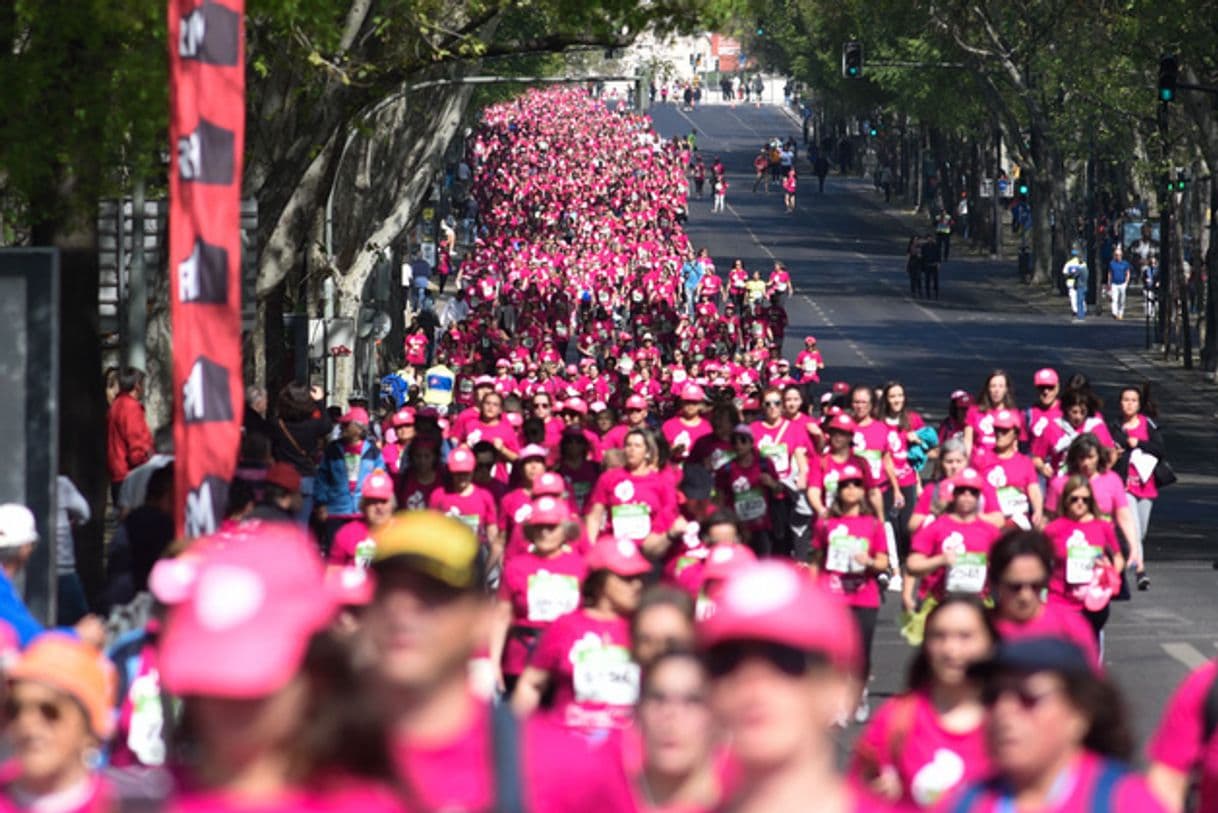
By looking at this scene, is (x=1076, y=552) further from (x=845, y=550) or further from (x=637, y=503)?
(x=637, y=503)

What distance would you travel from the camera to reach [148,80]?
18.7 m

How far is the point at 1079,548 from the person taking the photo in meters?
13.3

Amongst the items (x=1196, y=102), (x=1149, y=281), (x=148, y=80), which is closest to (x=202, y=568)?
(x=148, y=80)

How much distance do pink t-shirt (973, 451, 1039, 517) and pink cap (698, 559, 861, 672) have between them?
11.8 meters

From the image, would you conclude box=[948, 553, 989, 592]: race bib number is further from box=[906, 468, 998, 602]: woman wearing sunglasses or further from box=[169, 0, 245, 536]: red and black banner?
box=[169, 0, 245, 536]: red and black banner

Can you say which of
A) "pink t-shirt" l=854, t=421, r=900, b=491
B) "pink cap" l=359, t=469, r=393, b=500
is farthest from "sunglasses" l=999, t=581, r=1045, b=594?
"pink t-shirt" l=854, t=421, r=900, b=491

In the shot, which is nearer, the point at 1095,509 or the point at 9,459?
the point at 9,459

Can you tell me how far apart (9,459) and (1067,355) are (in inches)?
1584

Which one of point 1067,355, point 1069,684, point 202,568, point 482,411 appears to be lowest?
point 1067,355

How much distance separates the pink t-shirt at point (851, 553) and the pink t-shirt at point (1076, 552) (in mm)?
1033

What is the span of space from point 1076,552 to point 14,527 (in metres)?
5.21

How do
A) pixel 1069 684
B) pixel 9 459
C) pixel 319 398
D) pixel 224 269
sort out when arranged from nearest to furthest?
pixel 1069 684
pixel 224 269
pixel 9 459
pixel 319 398

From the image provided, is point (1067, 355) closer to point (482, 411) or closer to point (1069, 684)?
point (482, 411)

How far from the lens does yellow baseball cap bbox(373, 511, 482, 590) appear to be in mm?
4496
